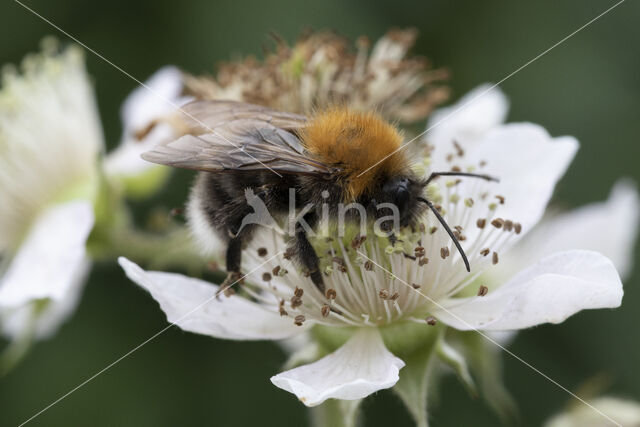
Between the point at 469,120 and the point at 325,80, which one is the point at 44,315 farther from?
the point at 469,120

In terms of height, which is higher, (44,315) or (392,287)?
(44,315)

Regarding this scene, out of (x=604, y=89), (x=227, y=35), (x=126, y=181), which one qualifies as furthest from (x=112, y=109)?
(x=604, y=89)

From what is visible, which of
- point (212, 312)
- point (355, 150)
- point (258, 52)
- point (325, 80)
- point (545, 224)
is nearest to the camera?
point (355, 150)

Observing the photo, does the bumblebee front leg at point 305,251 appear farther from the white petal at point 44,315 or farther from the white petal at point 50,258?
the white petal at point 44,315

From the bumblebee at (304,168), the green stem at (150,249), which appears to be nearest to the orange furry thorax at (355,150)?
the bumblebee at (304,168)

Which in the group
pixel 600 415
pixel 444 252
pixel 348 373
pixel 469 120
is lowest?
pixel 600 415

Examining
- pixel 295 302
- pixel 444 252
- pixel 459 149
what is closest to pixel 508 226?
pixel 444 252

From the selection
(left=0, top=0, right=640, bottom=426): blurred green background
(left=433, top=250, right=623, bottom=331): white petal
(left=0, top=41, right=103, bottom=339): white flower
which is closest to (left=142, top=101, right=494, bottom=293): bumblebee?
(left=433, top=250, right=623, bottom=331): white petal
